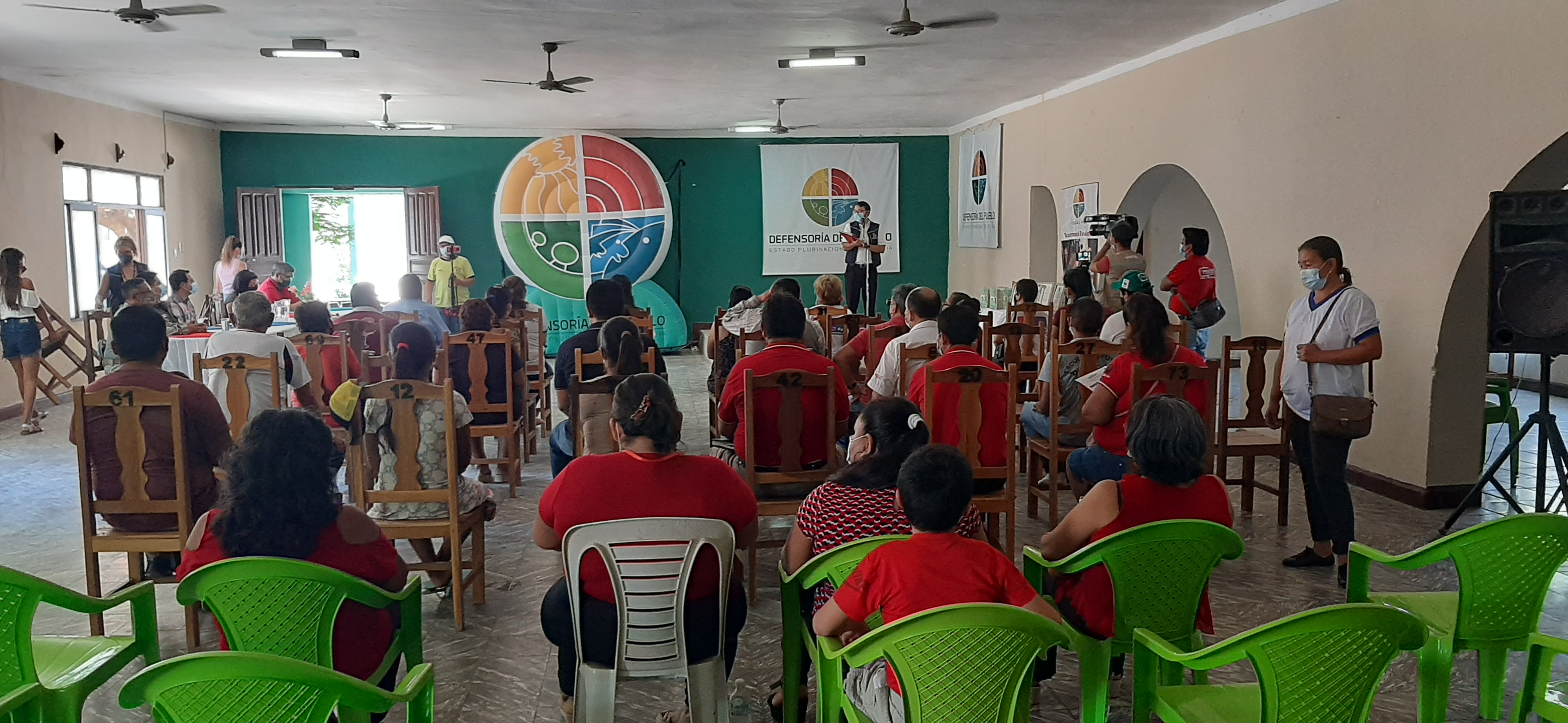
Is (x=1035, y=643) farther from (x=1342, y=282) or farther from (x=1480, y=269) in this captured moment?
(x=1480, y=269)

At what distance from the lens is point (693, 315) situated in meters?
14.5

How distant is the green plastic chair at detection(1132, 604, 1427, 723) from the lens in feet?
6.09

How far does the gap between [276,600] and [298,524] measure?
263mm

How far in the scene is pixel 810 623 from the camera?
8.86 feet

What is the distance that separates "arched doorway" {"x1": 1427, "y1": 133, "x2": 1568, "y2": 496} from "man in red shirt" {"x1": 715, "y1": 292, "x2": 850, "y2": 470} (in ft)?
10.3

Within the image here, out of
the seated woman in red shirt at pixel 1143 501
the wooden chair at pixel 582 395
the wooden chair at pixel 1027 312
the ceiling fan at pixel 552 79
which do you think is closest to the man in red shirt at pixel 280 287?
the ceiling fan at pixel 552 79

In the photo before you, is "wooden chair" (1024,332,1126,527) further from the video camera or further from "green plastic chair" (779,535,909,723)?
the video camera

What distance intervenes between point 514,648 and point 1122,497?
2.10 m

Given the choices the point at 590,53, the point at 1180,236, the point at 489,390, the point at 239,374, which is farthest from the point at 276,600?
the point at 1180,236

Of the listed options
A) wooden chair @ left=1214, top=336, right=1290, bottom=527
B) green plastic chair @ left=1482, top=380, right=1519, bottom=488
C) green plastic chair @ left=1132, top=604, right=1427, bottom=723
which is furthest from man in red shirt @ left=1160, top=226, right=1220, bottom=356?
green plastic chair @ left=1132, top=604, right=1427, bottom=723

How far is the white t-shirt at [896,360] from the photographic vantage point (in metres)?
4.86

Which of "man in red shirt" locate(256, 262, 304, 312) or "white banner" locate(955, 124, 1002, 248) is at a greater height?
"white banner" locate(955, 124, 1002, 248)

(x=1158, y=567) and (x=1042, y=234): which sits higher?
(x=1042, y=234)

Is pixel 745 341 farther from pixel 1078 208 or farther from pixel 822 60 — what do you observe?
pixel 1078 208
